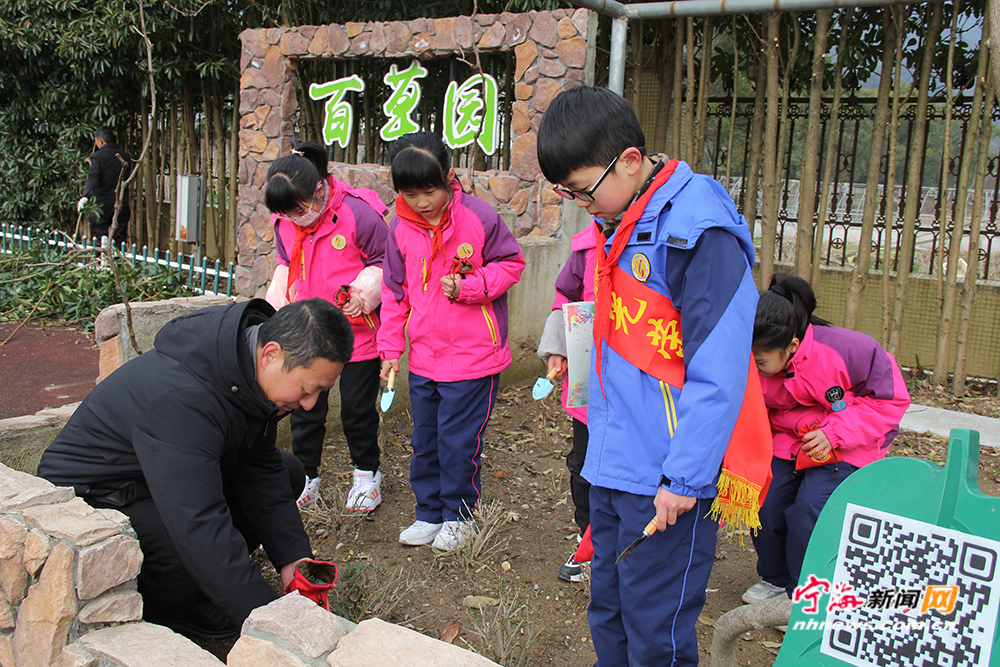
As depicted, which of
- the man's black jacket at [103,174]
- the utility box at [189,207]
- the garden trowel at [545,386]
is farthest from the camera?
the utility box at [189,207]

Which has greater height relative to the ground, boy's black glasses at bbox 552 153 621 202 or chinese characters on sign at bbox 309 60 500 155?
chinese characters on sign at bbox 309 60 500 155

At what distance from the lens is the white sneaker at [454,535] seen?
3.01m

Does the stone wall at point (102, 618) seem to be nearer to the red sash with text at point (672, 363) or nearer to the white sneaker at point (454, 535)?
the red sash with text at point (672, 363)

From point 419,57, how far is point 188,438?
4898 millimetres

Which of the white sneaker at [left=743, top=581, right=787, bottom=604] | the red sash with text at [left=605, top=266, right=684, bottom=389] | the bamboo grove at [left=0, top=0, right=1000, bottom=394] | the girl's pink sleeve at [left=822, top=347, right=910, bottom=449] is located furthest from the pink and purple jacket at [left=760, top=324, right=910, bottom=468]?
the bamboo grove at [left=0, top=0, right=1000, bottom=394]

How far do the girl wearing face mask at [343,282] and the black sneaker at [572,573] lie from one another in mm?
950

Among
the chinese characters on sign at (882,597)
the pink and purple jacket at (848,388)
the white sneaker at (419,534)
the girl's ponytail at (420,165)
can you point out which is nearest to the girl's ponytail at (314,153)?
the girl's ponytail at (420,165)

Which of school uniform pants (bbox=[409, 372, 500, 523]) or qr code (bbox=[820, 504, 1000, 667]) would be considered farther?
school uniform pants (bbox=[409, 372, 500, 523])

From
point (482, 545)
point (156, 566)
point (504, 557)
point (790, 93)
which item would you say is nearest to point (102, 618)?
point (156, 566)

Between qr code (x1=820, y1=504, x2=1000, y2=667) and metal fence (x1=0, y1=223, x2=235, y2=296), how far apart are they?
19.1 feet

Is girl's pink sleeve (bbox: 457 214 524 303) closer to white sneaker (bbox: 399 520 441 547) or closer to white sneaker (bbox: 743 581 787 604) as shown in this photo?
white sneaker (bbox: 399 520 441 547)

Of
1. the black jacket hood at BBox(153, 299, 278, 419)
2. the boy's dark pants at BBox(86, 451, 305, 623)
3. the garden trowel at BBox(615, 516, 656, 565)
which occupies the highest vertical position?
the black jacket hood at BBox(153, 299, 278, 419)

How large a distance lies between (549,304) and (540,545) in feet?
7.99

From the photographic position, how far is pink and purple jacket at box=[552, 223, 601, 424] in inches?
97.9
